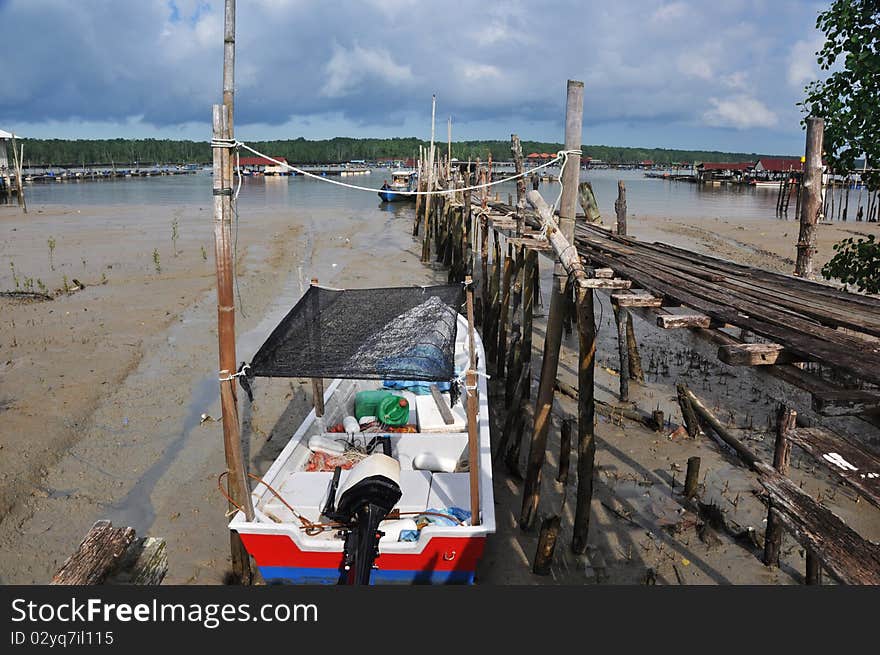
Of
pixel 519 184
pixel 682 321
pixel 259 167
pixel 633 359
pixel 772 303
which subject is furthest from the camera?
pixel 259 167

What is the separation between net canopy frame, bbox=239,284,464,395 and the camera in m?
5.37

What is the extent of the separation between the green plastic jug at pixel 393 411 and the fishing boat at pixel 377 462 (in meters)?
0.01

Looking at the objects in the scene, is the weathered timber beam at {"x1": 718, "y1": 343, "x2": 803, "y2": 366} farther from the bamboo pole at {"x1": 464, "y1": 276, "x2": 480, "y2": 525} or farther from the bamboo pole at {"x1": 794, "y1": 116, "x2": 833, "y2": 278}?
the bamboo pole at {"x1": 794, "y1": 116, "x2": 833, "y2": 278}

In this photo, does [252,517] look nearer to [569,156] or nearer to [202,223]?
[569,156]

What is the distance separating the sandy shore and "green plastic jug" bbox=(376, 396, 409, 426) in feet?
4.40

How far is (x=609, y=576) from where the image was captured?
5594 millimetres

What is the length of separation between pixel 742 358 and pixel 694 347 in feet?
4.17

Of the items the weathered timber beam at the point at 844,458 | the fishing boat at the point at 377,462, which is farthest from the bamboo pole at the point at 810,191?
the weathered timber beam at the point at 844,458

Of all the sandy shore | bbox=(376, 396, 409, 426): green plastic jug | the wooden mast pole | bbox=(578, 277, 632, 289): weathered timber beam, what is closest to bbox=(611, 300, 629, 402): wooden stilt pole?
the sandy shore

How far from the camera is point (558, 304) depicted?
5.94m

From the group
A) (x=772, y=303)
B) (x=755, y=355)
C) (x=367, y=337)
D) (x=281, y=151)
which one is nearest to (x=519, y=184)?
(x=367, y=337)

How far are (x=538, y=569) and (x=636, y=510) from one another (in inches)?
61.3

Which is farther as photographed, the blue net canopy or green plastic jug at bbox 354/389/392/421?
green plastic jug at bbox 354/389/392/421

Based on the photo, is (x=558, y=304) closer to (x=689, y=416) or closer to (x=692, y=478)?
(x=692, y=478)
